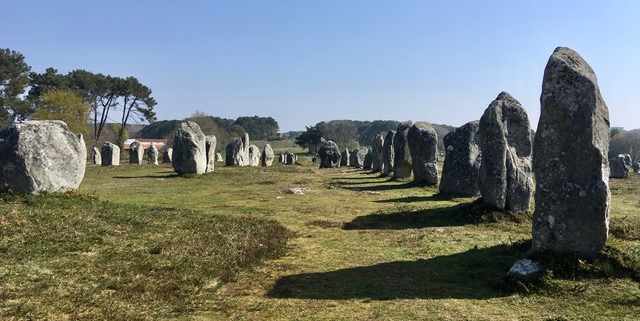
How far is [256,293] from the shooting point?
786cm

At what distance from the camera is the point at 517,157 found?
15.4 meters

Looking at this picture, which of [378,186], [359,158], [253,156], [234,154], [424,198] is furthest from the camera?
[359,158]

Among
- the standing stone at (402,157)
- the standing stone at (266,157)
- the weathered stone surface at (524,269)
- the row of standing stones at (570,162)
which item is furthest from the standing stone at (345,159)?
the weathered stone surface at (524,269)

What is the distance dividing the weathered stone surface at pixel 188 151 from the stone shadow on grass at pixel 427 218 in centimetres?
1736

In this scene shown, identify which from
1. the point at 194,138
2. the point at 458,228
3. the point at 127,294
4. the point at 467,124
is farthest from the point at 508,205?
the point at 194,138

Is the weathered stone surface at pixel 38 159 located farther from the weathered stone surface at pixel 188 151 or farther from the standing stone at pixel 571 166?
the standing stone at pixel 571 166

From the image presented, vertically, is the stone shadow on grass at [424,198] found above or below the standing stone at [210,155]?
below

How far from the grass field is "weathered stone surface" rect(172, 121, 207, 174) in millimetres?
15055

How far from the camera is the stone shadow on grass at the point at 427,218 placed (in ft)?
46.9

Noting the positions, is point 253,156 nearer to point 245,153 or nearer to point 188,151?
point 245,153

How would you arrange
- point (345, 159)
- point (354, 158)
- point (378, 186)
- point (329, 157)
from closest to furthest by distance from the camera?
1. point (378, 186)
2. point (329, 157)
3. point (354, 158)
4. point (345, 159)

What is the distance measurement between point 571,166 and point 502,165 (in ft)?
19.4

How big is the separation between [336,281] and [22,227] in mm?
7434

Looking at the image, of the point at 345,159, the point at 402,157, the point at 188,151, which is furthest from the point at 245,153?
the point at 402,157
